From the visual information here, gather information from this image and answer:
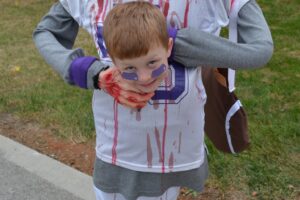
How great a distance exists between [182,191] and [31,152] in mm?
1175

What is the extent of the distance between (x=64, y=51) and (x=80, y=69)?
0.13 metres

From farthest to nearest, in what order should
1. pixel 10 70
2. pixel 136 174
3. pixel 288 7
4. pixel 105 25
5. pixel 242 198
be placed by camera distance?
pixel 288 7, pixel 10 70, pixel 242 198, pixel 136 174, pixel 105 25

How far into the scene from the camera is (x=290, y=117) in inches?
149

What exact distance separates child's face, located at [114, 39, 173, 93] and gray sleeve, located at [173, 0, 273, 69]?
5 centimetres

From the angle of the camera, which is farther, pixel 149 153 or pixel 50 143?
pixel 50 143

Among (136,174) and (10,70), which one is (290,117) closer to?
(136,174)

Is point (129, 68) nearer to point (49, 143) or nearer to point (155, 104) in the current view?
point (155, 104)

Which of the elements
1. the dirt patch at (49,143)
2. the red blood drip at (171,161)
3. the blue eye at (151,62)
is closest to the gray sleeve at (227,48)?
the blue eye at (151,62)

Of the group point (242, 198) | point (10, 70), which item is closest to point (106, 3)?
point (242, 198)

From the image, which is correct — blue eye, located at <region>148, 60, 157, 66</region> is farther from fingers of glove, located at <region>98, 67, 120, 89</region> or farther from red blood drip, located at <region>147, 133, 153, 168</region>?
red blood drip, located at <region>147, 133, 153, 168</region>

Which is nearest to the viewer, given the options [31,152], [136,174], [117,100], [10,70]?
[117,100]

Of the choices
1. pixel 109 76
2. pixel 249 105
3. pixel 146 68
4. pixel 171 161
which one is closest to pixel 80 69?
pixel 109 76

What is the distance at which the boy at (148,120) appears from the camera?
143 centimetres

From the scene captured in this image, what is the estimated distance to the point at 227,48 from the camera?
4.96 feet
